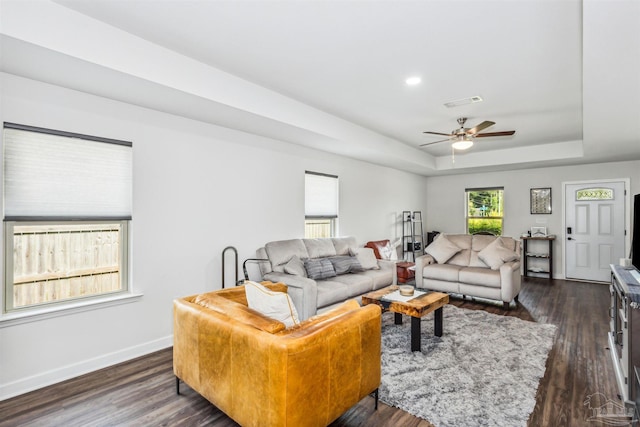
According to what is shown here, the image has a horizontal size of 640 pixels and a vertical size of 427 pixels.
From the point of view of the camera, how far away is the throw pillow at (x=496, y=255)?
504cm

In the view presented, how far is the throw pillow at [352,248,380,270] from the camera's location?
5164 millimetres

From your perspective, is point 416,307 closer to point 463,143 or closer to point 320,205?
point 463,143

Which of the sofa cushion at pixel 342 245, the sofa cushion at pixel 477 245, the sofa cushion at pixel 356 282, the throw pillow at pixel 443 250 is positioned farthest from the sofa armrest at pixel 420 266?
the sofa cushion at pixel 356 282

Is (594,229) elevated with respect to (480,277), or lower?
elevated

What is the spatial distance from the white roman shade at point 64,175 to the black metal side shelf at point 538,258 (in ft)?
25.0

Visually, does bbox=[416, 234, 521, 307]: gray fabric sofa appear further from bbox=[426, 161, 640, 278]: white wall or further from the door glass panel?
the door glass panel

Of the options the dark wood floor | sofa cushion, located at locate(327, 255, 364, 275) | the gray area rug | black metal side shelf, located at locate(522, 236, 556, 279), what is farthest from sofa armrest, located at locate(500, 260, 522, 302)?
black metal side shelf, located at locate(522, 236, 556, 279)

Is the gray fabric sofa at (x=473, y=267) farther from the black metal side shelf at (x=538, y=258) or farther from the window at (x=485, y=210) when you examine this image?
the window at (x=485, y=210)

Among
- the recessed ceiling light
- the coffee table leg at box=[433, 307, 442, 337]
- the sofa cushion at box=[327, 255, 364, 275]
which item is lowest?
the coffee table leg at box=[433, 307, 442, 337]

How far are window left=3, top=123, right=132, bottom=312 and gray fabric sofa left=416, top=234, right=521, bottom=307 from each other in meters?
4.41

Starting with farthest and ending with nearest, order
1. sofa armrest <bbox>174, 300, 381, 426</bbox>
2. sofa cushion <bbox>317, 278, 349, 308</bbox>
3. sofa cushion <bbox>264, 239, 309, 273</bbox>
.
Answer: sofa cushion <bbox>264, 239, 309, 273</bbox>, sofa cushion <bbox>317, 278, 349, 308</bbox>, sofa armrest <bbox>174, 300, 381, 426</bbox>

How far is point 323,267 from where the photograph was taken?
4.51m

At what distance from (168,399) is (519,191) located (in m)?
7.90

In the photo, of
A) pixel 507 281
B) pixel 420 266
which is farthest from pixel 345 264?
pixel 507 281
